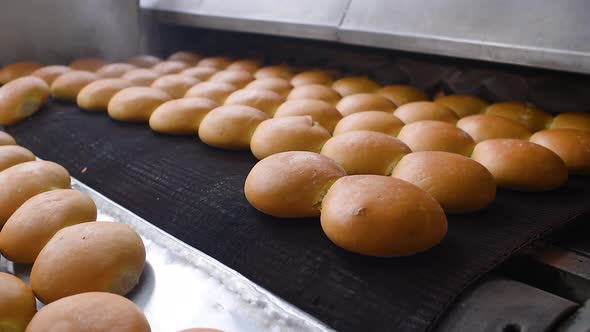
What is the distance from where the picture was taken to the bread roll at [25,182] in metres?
0.96

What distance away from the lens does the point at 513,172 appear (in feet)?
3.19

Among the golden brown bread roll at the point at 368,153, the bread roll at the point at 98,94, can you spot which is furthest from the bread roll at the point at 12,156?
the golden brown bread roll at the point at 368,153

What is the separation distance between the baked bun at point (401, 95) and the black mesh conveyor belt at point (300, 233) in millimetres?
590

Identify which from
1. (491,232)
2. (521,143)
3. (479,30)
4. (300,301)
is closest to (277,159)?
(300,301)

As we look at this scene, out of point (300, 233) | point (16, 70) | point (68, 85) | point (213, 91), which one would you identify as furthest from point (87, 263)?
point (16, 70)

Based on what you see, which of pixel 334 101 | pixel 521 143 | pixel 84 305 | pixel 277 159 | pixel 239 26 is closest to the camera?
pixel 84 305

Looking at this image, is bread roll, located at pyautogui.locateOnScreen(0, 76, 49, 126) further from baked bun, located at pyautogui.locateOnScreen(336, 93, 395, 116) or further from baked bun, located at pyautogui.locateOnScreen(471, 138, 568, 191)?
baked bun, located at pyautogui.locateOnScreen(471, 138, 568, 191)

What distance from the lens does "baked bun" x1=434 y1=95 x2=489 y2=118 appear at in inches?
56.6

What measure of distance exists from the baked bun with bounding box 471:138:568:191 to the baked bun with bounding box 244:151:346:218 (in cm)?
36

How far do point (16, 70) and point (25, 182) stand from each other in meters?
1.16

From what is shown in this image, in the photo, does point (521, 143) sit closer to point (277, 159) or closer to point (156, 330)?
point (277, 159)

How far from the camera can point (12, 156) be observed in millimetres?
1127

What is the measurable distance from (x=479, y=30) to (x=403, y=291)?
2.86 feet

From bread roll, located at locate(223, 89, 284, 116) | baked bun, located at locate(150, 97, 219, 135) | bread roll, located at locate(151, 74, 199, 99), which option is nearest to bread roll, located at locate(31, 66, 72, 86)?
bread roll, located at locate(151, 74, 199, 99)
